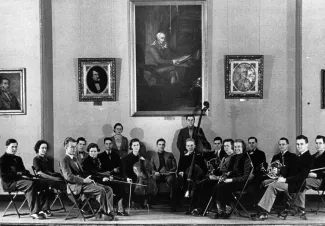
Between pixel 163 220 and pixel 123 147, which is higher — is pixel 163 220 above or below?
below

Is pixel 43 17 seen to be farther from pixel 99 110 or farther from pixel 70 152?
pixel 70 152

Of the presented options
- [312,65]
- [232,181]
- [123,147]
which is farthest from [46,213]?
[312,65]

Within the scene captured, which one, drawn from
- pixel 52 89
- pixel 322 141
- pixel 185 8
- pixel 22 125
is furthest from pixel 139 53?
pixel 322 141

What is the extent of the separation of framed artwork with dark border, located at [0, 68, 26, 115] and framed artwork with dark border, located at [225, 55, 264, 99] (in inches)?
162

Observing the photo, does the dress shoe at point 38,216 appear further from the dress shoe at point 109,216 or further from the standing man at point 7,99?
the standing man at point 7,99

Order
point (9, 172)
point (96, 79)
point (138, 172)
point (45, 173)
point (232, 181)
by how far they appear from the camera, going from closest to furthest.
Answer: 1. point (232, 181)
2. point (9, 172)
3. point (45, 173)
4. point (138, 172)
5. point (96, 79)

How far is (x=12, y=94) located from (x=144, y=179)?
3519 mm

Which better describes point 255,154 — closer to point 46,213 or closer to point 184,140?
point 184,140

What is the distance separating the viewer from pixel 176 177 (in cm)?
838

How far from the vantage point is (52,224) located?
7262 mm

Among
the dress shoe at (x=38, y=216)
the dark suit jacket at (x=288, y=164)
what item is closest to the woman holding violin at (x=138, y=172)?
the dress shoe at (x=38, y=216)

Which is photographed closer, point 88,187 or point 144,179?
point 88,187

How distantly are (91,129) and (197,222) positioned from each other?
3548 millimetres

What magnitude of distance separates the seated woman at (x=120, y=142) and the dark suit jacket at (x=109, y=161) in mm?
559
